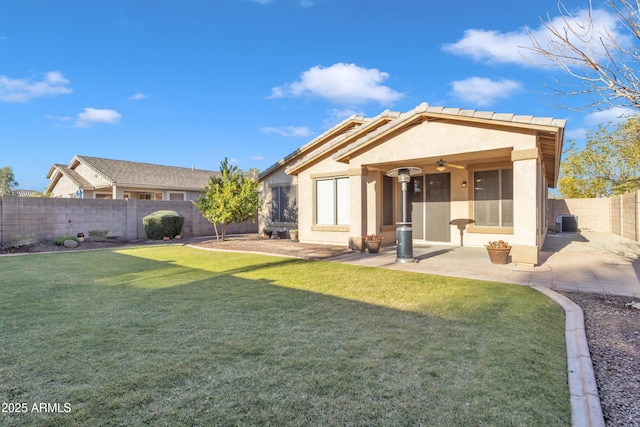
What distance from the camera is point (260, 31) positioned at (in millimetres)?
15805

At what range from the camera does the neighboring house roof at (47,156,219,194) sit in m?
22.4

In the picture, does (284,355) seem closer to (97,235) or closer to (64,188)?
(97,235)

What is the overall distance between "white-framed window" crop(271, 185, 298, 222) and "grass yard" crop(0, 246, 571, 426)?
984 centimetres

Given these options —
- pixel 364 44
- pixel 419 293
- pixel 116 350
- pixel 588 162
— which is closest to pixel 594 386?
pixel 419 293

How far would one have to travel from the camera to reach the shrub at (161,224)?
1523 cm

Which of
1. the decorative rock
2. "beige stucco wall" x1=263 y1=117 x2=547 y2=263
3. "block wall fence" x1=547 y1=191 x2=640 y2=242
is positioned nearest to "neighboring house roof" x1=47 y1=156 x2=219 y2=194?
the decorative rock

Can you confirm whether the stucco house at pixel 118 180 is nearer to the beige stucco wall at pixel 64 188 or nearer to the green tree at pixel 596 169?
the beige stucco wall at pixel 64 188

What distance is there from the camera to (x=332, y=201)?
1270 cm

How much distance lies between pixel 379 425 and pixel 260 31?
17.5 meters

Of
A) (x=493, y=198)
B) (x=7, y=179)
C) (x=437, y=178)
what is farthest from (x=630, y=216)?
(x=7, y=179)

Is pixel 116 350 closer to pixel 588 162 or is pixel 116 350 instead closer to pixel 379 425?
pixel 379 425

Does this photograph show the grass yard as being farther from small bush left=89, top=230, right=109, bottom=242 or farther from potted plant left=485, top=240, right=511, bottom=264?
small bush left=89, top=230, right=109, bottom=242

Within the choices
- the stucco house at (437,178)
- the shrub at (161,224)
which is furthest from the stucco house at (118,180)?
the stucco house at (437,178)

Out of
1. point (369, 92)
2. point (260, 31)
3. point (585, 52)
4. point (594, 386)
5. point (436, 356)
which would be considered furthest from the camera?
point (369, 92)
